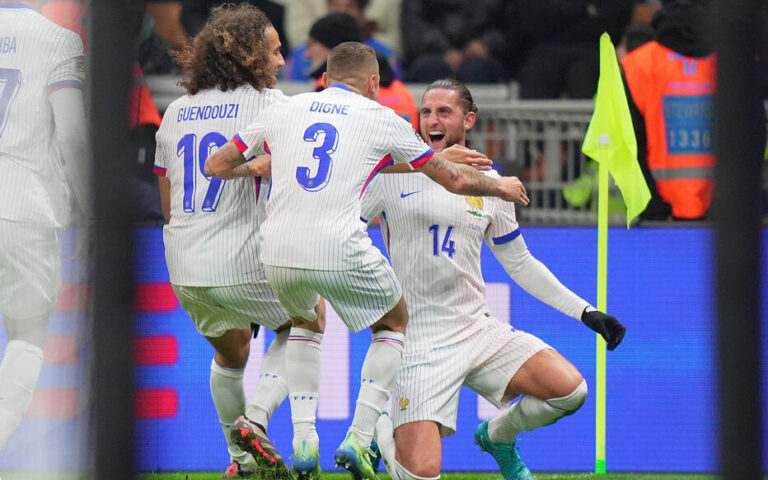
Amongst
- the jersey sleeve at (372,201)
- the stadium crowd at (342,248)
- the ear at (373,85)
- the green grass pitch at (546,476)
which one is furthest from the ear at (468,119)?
the green grass pitch at (546,476)

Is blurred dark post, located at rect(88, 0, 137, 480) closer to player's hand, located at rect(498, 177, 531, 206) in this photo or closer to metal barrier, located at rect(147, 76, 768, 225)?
player's hand, located at rect(498, 177, 531, 206)

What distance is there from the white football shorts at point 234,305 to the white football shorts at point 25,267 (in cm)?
61

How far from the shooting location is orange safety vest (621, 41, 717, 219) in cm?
520

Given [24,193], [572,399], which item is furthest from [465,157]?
[24,193]

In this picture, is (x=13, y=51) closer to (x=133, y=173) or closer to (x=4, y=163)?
(x=4, y=163)

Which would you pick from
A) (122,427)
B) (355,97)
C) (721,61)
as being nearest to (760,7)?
(721,61)

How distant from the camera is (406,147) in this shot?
371cm

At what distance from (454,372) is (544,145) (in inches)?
124

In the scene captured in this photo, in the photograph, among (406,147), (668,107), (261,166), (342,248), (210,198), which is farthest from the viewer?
(668,107)

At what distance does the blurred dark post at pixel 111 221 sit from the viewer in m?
1.50

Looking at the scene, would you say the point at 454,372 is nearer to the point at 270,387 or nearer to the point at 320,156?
the point at 270,387

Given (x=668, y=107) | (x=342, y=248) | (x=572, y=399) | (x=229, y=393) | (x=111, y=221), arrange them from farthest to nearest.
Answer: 1. (x=668, y=107)
2. (x=229, y=393)
3. (x=572, y=399)
4. (x=342, y=248)
5. (x=111, y=221)

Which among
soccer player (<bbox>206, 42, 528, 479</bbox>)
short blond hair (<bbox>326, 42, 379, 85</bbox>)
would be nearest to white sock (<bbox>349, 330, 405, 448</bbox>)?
soccer player (<bbox>206, 42, 528, 479</bbox>)

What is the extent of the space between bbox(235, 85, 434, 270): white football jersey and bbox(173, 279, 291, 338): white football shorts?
42 centimetres
